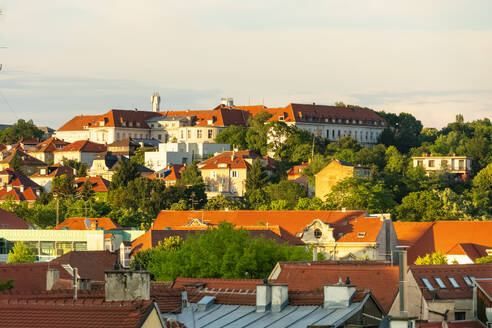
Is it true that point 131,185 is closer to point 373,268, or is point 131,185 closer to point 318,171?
point 318,171

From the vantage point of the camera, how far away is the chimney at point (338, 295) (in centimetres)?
1964

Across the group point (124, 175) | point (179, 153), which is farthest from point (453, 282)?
point (179, 153)

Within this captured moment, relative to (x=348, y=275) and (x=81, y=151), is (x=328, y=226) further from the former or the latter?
(x=81, y=151)

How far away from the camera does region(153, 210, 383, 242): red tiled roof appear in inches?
3479

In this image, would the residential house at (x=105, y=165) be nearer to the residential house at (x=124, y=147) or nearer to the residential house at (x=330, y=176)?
the residential house at (x=124, y=147)

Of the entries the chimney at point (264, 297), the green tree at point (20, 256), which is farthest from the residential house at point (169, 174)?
the chimney at point (264, 297)

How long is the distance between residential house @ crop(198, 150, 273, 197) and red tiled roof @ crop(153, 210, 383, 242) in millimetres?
45567

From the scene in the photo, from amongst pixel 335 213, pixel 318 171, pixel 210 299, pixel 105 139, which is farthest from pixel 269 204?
pixel 210 299

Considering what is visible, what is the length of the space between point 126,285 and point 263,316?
3328 millimetres

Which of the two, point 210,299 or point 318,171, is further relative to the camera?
point 318,171

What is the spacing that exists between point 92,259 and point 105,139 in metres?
143

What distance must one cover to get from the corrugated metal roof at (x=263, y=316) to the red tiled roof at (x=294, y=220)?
2592 inches

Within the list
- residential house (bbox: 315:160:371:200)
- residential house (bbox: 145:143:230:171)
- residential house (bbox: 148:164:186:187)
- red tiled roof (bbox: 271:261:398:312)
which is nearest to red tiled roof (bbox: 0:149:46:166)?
residential house (bbox: 145:143:230:171)

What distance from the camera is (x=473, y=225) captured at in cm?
8844
